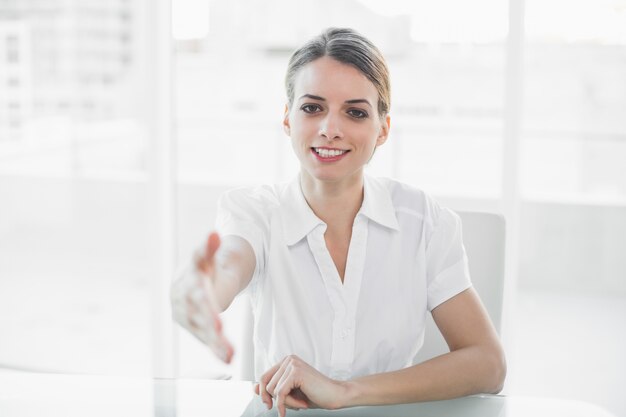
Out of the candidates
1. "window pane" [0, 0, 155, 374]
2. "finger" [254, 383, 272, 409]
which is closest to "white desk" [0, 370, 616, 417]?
"finger" [254, 383, 272, 409]

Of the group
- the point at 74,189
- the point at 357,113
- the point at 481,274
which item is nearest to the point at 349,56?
the point at 357,113

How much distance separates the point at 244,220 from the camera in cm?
152

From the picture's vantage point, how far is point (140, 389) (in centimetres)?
145

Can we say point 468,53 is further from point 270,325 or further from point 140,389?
point 140,389

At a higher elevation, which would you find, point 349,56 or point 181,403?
point 349,56

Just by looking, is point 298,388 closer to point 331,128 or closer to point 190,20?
point 331,128

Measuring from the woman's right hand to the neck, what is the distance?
0.49 metres

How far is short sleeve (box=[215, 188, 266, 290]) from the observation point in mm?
1499

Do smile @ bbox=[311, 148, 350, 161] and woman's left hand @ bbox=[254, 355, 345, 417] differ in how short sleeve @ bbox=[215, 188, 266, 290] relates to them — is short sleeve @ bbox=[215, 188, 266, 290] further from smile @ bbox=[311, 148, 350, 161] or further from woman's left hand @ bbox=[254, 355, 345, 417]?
woman's left hand @ bbox=[254, 355, 345, 417]

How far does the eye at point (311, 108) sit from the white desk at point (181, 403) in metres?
0.55

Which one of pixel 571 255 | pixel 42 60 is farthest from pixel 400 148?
pixel 42 60

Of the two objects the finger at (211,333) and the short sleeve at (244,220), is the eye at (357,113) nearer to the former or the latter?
the short sleeve at (244,220)

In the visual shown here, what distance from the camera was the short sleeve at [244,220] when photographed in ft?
4.92

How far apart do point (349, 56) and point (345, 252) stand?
40 centimetres
